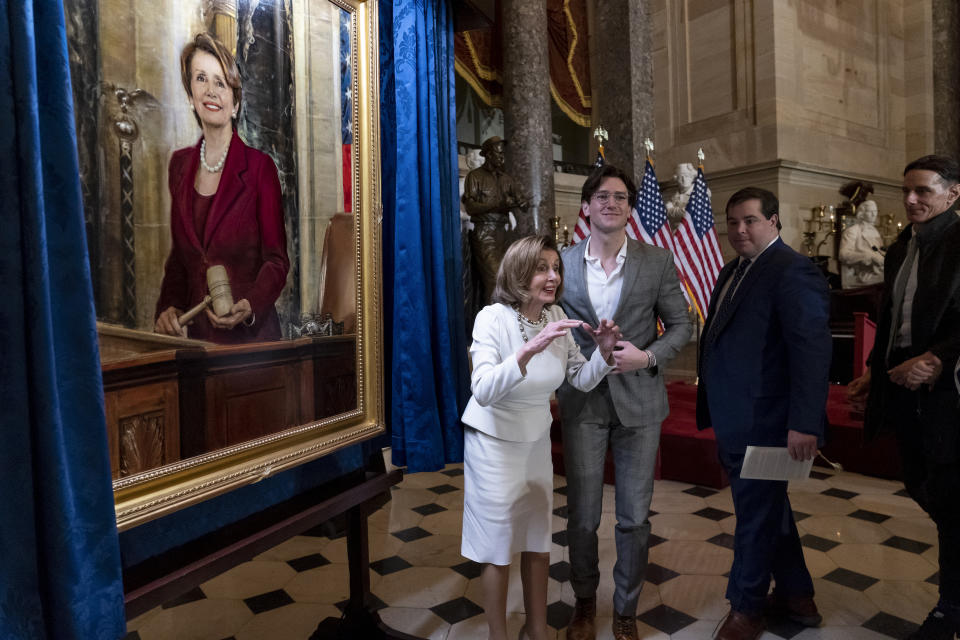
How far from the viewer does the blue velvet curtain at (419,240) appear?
2.87 m

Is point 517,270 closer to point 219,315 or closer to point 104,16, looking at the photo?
point 219,315

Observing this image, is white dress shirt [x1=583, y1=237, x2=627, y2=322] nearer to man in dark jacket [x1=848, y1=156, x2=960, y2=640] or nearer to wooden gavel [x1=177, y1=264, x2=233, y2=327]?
man in dark jacket [x1=848, y1=156, x2=960, y2=640]

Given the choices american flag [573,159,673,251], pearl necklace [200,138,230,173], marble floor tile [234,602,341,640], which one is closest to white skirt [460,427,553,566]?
marble floor tile [234,602,341,640]

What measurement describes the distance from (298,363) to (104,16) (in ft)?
3.78

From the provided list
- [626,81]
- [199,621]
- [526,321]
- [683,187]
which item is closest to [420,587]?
[199,621]

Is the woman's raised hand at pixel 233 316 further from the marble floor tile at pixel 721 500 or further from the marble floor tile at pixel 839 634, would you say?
the marble floor tile at pixel 721 500

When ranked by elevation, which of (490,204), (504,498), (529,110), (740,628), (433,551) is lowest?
(433,551)

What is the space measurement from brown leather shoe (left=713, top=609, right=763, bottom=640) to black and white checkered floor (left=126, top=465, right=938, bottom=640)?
12 cm

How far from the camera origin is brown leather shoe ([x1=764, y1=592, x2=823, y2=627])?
9.15 feet

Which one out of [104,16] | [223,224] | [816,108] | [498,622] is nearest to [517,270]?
[223,224]

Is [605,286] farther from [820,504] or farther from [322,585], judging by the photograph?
[820,504]

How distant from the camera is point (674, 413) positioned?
6.04 metres

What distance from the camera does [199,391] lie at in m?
1.88

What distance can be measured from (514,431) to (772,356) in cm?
106
